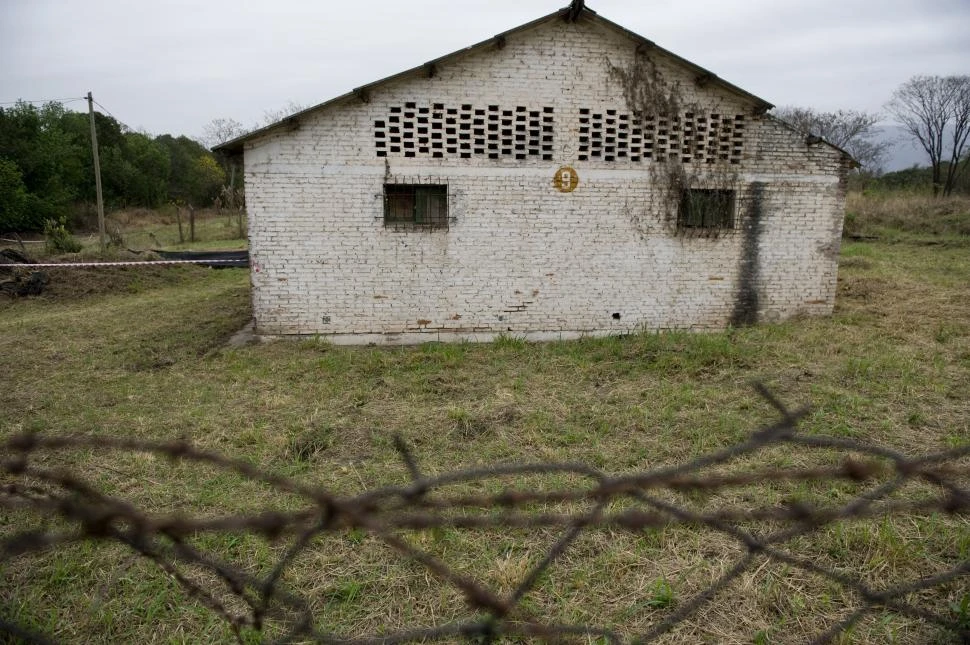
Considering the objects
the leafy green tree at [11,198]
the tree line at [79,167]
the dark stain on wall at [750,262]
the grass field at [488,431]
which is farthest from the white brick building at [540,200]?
the tree line at [79,167]

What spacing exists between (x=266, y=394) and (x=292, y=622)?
12.2ft

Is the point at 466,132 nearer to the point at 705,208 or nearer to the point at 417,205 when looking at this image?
the point at 417,205

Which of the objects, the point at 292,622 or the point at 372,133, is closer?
the point at 292,622

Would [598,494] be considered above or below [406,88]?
below

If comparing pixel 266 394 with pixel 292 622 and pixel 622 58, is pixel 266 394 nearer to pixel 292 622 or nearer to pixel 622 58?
pixel 292 622

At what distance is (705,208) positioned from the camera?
878 cm

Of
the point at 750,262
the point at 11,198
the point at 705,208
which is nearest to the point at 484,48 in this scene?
the point at 705,208

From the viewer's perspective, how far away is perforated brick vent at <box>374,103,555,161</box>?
8.18 metres

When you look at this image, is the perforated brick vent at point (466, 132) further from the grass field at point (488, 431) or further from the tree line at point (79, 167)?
the tree line at point (79, 167)

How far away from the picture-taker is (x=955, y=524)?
3754 millimetres

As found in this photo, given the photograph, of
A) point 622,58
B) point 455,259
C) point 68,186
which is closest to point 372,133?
point 455,259

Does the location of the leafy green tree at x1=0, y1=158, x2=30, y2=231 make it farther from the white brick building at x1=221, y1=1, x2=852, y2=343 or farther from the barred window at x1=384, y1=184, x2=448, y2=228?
the barred window at x1=384, y1=184, x2=448, y2=228

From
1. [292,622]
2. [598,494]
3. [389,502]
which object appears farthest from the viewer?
[389,502]

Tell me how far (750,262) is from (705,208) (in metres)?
1.10
